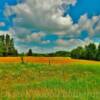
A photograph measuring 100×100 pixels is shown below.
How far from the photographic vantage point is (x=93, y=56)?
119562mm

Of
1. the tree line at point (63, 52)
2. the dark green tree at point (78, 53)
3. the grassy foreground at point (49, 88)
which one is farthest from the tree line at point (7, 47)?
the grassy foreground at point (49, 88)

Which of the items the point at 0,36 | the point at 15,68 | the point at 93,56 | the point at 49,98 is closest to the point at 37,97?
the point at 49,98

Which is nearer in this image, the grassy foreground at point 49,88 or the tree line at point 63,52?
the grassy foreground at point 49,88

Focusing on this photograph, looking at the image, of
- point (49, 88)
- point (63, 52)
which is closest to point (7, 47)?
point (63, 52)

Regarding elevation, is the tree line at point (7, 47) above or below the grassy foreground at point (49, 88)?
above

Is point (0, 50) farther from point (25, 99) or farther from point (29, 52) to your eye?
point (25, 99)

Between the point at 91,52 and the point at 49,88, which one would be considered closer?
the point at 49,88

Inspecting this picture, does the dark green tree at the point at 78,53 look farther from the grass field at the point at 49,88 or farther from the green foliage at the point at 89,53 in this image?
the grass field at the point at 49,88

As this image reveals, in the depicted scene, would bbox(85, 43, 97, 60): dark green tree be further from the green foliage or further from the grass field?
the grass field

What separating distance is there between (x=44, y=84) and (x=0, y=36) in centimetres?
10898

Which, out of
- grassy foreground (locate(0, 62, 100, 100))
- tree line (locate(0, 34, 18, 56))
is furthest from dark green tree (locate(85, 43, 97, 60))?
grassy foreground (locate(0, 62, 100, 100))

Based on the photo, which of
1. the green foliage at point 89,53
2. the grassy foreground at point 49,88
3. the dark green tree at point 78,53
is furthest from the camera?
the dark green tree at point 78,53

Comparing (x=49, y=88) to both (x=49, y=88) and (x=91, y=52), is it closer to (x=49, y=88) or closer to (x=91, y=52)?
(x=49, y=88)

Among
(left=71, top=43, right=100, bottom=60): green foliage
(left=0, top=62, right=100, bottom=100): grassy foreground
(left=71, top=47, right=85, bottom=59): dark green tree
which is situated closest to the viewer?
(left=0, top=62, right=100, bottom=100): grassy foreground
